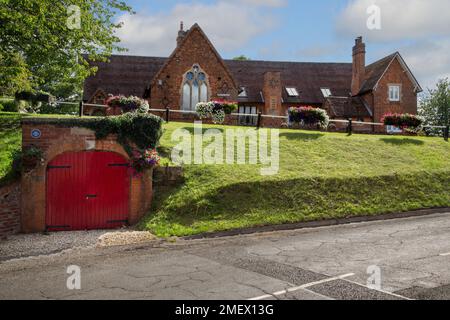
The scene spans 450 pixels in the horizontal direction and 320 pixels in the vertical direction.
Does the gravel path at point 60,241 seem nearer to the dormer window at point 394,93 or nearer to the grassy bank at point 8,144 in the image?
the grassy bank at point 8,144

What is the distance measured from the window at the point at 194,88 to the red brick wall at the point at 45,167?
19689mm

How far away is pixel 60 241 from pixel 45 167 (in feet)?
8.98

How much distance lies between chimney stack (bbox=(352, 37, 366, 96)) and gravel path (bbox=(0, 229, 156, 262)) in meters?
34.7

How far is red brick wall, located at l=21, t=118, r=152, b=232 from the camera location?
1346 centimetres

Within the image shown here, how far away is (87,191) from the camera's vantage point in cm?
1402

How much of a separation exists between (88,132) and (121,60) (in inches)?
1211

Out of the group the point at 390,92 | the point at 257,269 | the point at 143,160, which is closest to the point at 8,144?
the point at 143,160

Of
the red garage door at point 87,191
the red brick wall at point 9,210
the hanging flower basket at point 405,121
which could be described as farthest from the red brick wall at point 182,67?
the red brick wall at point 9,210

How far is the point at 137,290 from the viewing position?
784 centimetres

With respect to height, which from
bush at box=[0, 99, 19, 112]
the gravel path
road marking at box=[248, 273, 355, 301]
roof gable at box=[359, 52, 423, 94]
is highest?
roof gable at box=[359, 52, 423, 94]

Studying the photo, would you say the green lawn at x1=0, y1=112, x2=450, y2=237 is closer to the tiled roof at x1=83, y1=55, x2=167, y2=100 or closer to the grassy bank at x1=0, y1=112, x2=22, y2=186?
the grassy bank at x1=0, y1=112, x2=22, y2=186

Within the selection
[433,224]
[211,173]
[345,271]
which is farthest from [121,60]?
[345,271]

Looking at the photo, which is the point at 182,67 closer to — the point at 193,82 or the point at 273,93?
the point at 193,82

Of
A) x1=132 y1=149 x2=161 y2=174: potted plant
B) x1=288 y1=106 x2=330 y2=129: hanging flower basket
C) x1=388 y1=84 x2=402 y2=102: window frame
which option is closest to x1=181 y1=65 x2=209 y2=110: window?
x1=288 y1=106 x2=330 y2=129: hanging flower basket
